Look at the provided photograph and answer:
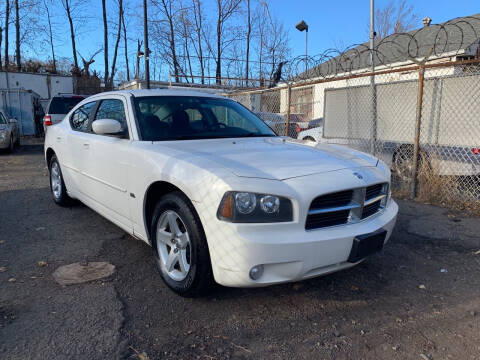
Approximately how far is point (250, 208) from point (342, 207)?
70 centimetres

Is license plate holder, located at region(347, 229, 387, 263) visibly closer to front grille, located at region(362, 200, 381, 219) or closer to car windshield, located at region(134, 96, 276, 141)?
front grille, located at region(362, 200, 381, 219)

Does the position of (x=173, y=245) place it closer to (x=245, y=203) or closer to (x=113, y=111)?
(x=245, y=203)

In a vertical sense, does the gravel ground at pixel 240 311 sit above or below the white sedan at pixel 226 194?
below

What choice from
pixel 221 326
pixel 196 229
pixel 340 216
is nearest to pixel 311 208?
pixel 340 216

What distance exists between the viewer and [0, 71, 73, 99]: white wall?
60.5ft

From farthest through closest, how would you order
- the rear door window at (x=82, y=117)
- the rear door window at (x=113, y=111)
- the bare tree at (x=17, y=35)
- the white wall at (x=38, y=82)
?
the bare tree at (x=17, y=35) < the white wall at (x=38, y=82) < the rear door window at (x=82, y=117) < the rear door window at (x=113, y=111)

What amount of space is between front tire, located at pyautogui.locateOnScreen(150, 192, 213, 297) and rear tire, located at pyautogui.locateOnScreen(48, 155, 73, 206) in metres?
2.72

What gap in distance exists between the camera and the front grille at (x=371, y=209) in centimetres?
279

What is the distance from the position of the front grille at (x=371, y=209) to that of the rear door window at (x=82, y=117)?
130 inches

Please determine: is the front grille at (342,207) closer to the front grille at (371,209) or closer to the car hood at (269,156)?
the front grille at (371,209)

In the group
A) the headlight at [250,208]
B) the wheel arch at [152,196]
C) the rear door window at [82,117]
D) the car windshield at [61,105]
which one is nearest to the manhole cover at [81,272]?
the wheel arch at [152,196]

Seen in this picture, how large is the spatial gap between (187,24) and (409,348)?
3002cm

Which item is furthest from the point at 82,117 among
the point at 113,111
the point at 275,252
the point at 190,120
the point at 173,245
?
the point at 275,252

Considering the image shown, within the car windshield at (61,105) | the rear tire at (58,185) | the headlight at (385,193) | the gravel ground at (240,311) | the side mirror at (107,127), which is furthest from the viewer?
the car windshield at (61,105)
